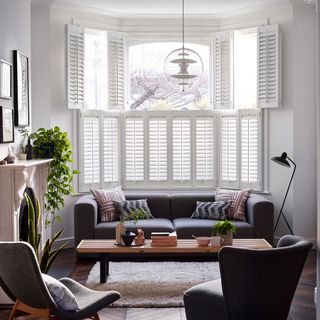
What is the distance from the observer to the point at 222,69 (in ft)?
27.4

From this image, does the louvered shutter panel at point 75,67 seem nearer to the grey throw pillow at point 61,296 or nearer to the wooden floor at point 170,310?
the wooden floor at point 170,310

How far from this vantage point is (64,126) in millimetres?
7973

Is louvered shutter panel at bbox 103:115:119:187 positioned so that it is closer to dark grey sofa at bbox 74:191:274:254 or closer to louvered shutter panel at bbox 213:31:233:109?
dark grey sofa at bbox 74:191:274:254

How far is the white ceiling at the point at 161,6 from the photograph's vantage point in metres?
7.71

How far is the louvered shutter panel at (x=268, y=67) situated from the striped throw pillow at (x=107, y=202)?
86.7 inches

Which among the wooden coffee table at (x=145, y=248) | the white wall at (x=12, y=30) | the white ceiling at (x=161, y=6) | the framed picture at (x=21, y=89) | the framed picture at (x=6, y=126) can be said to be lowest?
the wooden coffee table at (x=145, y=248)

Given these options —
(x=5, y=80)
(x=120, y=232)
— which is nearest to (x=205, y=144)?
(x=120, y=232)

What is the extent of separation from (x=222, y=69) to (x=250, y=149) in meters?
1.14

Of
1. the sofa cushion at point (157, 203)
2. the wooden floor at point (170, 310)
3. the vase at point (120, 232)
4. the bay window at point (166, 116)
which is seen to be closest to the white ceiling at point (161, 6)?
the bay window at point (166, 116)

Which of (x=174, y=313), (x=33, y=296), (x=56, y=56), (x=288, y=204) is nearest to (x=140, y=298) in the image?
(x=174, y=313)

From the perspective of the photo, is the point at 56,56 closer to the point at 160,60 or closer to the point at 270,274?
the point at 160,60

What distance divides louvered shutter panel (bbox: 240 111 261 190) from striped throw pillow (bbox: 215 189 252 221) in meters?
0.43

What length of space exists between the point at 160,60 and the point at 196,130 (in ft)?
3.66

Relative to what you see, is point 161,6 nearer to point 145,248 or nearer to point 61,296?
point 145,248
